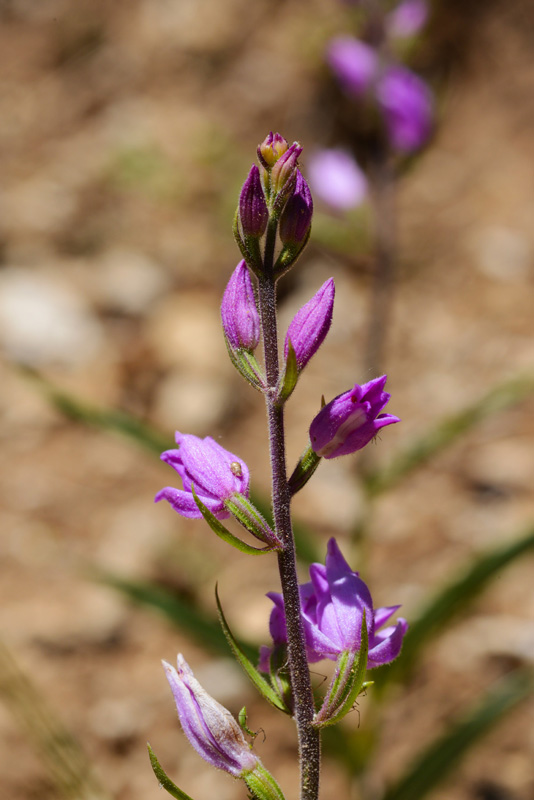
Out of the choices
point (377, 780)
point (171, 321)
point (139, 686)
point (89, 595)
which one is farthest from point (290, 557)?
point (171, 321)

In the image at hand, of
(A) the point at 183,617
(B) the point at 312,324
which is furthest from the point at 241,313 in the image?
(A) the point at 183,617

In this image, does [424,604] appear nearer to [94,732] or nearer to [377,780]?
[377,780]

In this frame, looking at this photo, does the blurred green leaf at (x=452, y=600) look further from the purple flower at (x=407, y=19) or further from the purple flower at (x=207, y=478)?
the purple flower at (x=407, y=19)

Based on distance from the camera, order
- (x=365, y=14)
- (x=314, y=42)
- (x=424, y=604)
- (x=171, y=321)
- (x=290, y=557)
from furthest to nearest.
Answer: (x=314, y=42) → (x=171, y=321) → (x=365, y=14) → (x=424, y=604) → (x=290, y=557)

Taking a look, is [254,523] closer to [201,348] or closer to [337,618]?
[337,618]

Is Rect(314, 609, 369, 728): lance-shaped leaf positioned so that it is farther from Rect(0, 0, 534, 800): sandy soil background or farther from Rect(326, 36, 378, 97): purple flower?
Rect(326, 36, 378, 97): purple flower

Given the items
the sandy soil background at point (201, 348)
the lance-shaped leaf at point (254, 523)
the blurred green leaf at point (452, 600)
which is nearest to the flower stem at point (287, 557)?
the lance-shaped leaf at point (254, 523)
